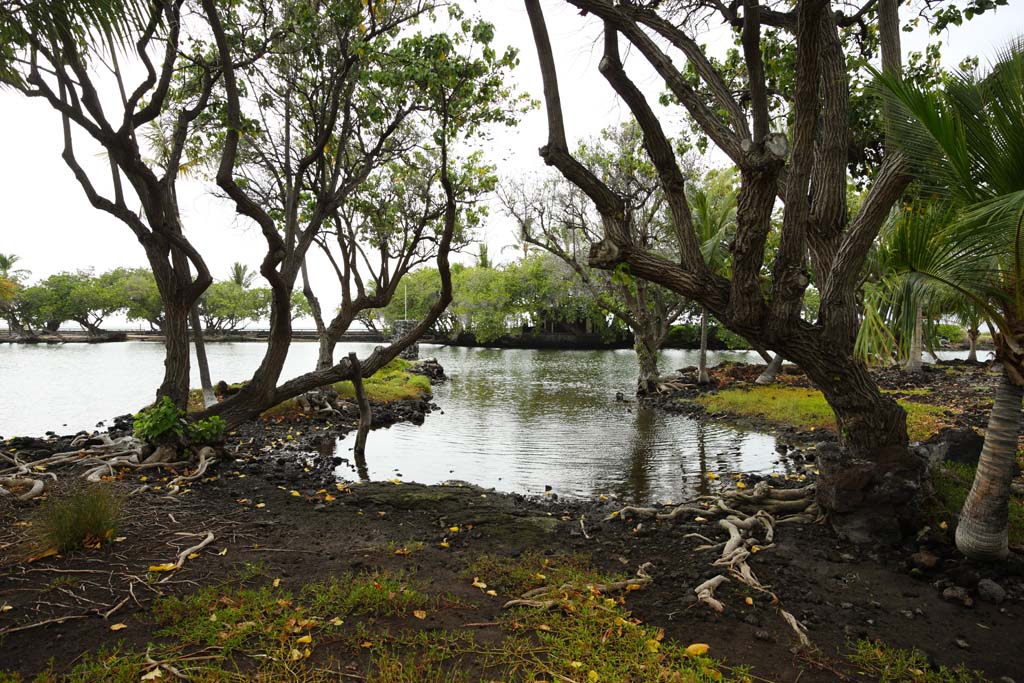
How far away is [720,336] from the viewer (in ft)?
153

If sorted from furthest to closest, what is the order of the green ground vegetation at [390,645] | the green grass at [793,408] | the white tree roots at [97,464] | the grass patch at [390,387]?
the grass patch at [390,387]
the green grass at [793,408]
the white tree roots at [97,464]
the green ground vegetation at [390,645]

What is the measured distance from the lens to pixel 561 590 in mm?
4059

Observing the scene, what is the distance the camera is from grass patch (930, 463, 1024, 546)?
5113 millimetres

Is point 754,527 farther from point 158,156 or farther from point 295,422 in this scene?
point 158,156

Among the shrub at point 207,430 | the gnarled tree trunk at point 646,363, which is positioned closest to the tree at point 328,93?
the shrub at point 207,430

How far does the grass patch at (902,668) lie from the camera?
3.15m

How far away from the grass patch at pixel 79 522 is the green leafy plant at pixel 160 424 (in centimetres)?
291

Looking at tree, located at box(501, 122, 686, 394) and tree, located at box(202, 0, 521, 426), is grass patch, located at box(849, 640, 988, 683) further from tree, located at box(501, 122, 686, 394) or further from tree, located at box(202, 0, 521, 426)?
tree, located at box(501, 122, 686, 394)

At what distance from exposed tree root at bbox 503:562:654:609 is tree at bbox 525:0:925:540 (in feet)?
7.31

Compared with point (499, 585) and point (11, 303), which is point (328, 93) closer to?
point (499, 585)

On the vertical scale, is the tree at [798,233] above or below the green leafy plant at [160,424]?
above

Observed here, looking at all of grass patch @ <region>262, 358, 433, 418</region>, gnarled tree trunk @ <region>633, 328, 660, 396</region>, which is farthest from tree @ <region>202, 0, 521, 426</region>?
gnarled tree trunk @ <region>633, 328, 660, 396</region>

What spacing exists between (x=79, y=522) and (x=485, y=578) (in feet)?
10.4

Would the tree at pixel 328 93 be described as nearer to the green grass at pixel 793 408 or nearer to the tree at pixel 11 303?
the green grass at pixel 793 408
